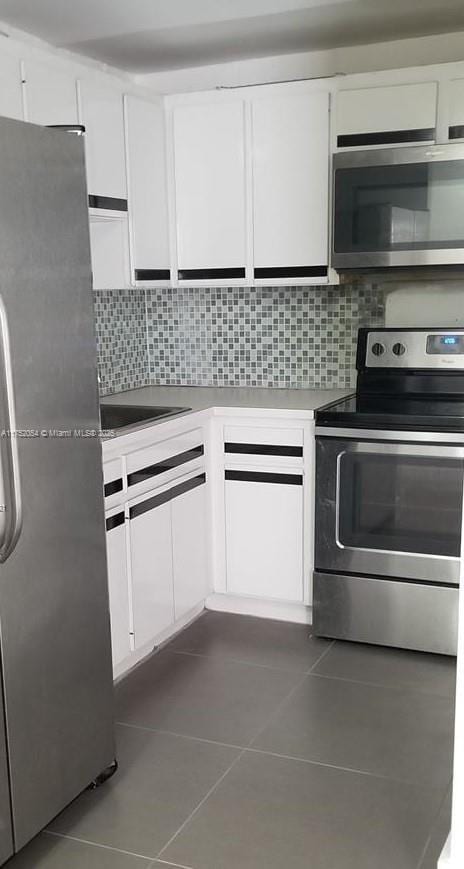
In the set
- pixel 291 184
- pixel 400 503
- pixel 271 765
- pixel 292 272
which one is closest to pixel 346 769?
pixel 271 765

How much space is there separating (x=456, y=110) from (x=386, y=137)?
282 mm

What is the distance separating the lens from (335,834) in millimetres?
2154

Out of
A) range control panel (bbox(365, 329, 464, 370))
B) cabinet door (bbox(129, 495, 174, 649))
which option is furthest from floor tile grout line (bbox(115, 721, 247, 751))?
range control panel (bbox(365, 329, 464, 370))

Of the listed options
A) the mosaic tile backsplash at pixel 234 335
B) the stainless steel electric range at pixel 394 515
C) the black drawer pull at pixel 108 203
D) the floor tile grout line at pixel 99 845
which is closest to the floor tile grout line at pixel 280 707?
the stainless steel electric range at pixel 394 515

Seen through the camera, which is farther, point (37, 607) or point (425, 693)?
point (425, 693)

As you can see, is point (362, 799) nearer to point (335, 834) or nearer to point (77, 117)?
point (335, 834)

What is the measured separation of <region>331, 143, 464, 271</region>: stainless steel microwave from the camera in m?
3.18

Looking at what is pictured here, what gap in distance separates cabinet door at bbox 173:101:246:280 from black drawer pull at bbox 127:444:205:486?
0.86 meters

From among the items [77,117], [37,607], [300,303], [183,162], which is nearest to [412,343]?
[300,303]

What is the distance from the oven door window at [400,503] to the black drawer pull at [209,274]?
40.5 inches

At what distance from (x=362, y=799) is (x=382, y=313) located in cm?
218

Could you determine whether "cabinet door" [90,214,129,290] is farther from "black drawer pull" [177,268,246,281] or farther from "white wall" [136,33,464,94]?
"white wall" [136,33,464,94]

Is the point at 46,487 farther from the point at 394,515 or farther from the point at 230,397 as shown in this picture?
the point at 230,397

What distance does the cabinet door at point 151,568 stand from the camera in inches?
117
